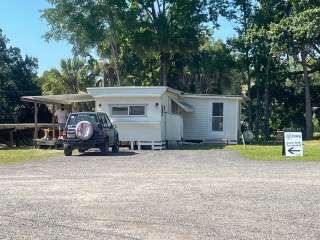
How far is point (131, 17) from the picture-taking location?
38344mm

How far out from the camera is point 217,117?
3148cm

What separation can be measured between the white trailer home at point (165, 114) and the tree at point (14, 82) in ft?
57.3

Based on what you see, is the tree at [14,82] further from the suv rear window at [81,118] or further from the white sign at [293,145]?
the white sign at [293,145]

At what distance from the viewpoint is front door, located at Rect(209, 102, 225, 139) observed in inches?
1235

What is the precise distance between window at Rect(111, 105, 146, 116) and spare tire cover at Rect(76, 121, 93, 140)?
5538 millimetres

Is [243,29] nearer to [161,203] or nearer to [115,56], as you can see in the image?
[115,56]

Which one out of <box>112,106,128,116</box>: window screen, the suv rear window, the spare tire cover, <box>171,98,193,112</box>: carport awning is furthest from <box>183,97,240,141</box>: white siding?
the spare tire cover

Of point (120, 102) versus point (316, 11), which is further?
point (316, 11)

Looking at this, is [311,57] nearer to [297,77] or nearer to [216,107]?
[297,77]

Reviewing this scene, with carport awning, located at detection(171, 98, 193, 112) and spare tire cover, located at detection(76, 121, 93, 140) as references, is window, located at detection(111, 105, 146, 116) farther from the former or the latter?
spare tire cover, located at detection(76, 121, 93, 140)

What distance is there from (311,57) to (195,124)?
1278 cm

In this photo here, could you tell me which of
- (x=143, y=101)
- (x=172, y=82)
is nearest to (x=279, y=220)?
(x=143, y=101)

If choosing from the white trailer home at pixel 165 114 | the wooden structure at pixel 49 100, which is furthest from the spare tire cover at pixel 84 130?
the wooden structure at pixel 49 100

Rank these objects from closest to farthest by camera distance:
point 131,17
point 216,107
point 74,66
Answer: point 216,107 → point 131,17 → point 74,66
